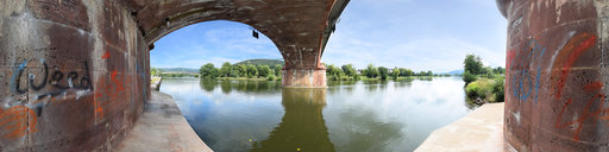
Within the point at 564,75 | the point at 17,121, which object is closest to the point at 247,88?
the point at 17,121

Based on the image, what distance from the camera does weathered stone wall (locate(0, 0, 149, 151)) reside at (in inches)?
102

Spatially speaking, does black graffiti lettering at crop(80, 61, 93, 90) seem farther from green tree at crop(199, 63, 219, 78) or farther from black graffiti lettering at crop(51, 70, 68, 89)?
green tree at crop(199, 63, 219, 78)

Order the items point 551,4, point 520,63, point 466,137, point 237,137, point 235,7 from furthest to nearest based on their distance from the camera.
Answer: point 235,7, point 237,137, point 466,137, point 520,63, point 551,4

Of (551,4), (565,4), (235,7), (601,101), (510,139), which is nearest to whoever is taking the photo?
(601,101)

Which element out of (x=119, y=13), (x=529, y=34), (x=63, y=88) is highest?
(x=119, y=13)

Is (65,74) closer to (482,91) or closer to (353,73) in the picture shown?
(482,91)

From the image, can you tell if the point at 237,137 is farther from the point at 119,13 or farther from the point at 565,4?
the point at 565,4

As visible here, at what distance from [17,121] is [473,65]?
48119mm

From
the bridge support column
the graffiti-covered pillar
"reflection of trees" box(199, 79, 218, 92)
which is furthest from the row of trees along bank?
"reflection of trees" box(199, 79, 218, 92)

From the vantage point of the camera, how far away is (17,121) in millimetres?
2625

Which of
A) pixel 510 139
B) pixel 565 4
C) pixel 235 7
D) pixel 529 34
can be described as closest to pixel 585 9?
pixel 565 4

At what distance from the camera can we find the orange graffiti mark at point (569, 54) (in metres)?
2.81

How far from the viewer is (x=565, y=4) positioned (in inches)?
117

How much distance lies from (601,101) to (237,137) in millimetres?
8279
